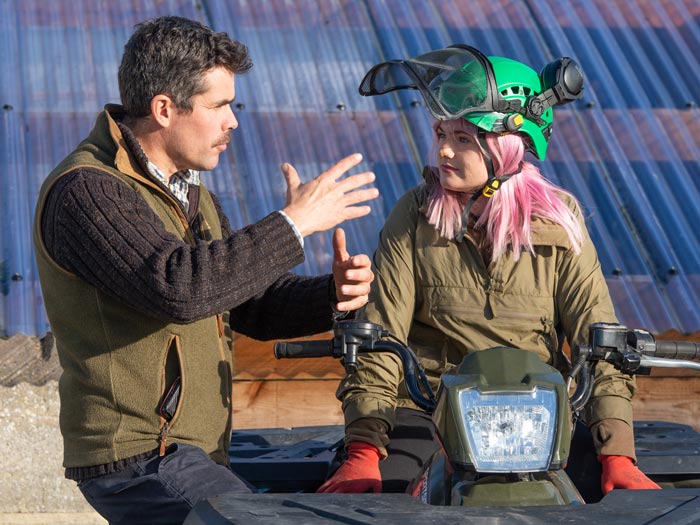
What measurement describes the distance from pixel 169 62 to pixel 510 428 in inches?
59.7

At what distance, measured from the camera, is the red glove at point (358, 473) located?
122 inches

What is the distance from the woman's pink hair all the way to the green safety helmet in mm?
60

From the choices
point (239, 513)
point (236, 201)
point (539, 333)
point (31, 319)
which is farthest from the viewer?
point (236, 201)

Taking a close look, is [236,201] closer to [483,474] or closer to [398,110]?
[398,110]

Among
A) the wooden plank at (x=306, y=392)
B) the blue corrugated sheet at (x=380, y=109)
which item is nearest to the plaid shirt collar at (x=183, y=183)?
the wooden plank at (x=306, y=392)

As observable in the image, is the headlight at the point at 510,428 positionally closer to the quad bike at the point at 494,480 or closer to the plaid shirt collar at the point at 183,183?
the quad bike at the point at 494,480

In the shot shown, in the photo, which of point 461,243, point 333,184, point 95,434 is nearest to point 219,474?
point 95,434

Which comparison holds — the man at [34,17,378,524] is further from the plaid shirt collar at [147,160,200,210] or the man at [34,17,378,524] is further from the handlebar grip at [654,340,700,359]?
the handlebar grip at [654,340,700,359]

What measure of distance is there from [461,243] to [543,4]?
4270 millimetres

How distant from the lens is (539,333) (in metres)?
3.70

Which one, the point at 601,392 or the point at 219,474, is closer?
the point at 219,474

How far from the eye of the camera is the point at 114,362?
3.16 m

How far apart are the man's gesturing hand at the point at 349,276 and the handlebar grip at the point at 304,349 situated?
0.81 ft

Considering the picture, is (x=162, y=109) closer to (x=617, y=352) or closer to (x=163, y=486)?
(x=163, y=486)
